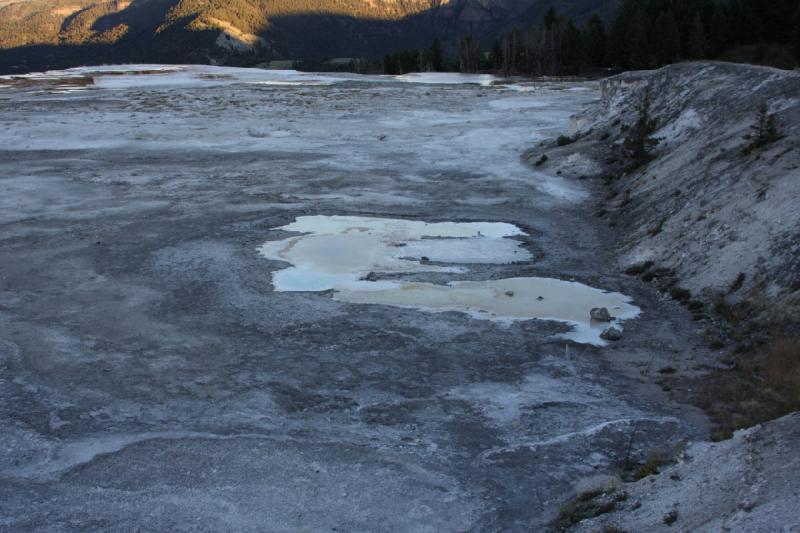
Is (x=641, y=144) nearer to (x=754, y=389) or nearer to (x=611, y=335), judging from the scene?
(x=611, y=335)

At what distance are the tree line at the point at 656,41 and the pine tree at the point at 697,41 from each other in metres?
0.09

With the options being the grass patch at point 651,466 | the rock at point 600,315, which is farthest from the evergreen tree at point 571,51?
the grass patch at point 651,466

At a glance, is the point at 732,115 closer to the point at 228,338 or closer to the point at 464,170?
the point at 464,170

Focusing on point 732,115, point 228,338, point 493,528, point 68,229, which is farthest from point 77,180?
point 493,528

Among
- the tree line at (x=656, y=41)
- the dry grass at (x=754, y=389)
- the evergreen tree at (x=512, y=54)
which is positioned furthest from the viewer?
the evergreen tree at (x=512, y=54)

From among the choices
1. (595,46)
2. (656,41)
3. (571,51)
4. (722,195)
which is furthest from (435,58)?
(722,195)

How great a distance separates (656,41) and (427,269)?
6303 centimetres

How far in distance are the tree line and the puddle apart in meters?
41.5

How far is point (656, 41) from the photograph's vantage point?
71.4 metres

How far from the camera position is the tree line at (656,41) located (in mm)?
64188

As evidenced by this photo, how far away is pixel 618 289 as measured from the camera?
1552cm

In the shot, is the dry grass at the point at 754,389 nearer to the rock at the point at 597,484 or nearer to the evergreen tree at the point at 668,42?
the rock at the point at 597,484

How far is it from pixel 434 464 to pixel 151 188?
62.6 ft

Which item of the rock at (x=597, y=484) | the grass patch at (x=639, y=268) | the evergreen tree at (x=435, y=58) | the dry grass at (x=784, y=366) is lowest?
the rock at (x=597, y=484)
